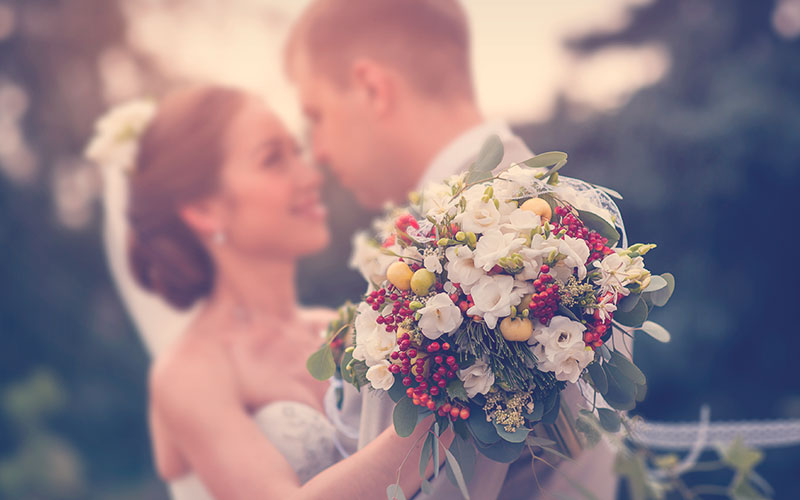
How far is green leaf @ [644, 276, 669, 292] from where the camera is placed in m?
1.09

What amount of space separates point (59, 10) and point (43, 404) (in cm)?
207

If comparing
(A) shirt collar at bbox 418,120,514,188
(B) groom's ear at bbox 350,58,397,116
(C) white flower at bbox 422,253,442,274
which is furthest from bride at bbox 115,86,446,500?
(C) white flower at bbox 422,253,442,274

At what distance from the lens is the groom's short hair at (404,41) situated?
6.93 feet

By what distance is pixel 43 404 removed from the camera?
3238 mm

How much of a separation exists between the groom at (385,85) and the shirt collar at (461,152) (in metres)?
0.05

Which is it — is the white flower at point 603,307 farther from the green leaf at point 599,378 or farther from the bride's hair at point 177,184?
the bride's hair at point 177,184

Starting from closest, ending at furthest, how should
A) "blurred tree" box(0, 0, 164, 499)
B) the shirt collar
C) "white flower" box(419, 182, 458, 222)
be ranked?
"white flower" box(419, 182, 458, 222), the shirt collar, "blurred tree" box(0, 0, 164, 499)

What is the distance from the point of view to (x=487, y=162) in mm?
1188

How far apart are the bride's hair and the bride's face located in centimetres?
5

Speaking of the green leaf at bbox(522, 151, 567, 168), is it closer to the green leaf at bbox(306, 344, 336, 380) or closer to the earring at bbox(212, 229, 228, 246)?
the green leaf at bbox(306, 344, 336, 380)

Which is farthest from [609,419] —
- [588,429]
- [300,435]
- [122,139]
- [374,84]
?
[122,139]

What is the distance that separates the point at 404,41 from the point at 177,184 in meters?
0.90

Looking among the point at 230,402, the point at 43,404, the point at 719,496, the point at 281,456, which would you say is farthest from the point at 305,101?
the point at 719,496

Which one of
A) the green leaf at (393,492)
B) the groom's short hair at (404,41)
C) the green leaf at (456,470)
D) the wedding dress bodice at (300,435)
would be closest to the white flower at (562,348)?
the green leaf at (456,470)
